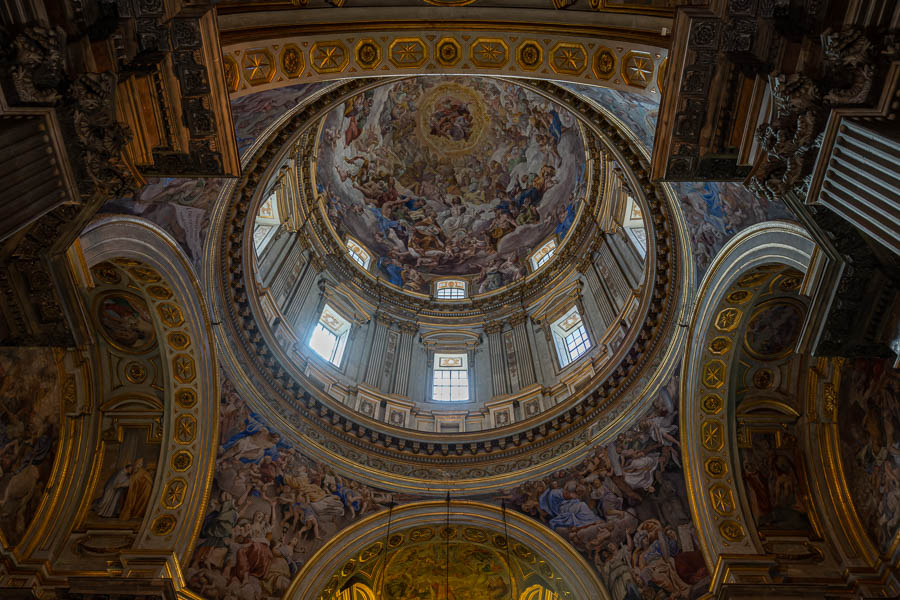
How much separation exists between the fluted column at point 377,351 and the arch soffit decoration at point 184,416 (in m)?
6.62

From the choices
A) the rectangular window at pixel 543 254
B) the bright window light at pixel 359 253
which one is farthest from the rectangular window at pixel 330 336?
the rectangular window at pixel 543 254

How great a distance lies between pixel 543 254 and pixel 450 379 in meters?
7.37

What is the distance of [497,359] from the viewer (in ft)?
70.5

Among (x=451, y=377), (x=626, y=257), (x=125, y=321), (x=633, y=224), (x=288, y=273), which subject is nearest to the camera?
(x=125, y=321)

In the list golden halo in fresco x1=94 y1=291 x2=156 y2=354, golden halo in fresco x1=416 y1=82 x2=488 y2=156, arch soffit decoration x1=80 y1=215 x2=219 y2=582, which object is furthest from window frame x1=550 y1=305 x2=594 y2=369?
golden halo in fresco x1=94 y1=291 x2=156 y2=354

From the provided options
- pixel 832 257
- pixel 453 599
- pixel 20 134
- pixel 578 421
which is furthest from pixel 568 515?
pixel 20 134

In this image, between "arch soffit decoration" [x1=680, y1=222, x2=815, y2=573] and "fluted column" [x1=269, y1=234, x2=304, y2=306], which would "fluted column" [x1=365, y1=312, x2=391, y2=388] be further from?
"arch soffit decoration" [x1=680, y1=222, x2=815, y2=573]

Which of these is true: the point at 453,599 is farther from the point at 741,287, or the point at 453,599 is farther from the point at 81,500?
the point at 741,287

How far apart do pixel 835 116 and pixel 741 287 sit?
6434 millimetres

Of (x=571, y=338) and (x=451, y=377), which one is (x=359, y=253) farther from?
(x=571, y=338)

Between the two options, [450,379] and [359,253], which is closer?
[450,379]

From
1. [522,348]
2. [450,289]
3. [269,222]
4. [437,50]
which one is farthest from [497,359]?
[437,50]

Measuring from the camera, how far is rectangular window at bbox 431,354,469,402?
20630mm

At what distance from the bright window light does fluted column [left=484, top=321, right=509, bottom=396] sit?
20.0 feet
